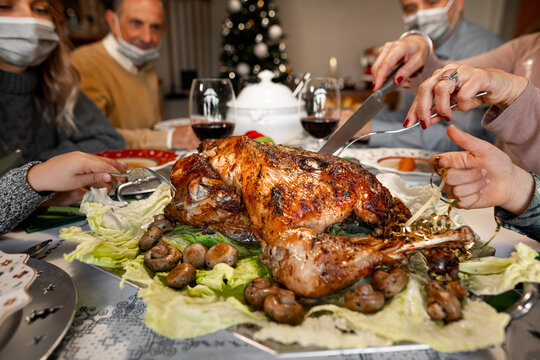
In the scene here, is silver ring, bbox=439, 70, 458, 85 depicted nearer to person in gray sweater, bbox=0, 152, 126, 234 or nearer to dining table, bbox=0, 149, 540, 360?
dining table, bbox=0, 149, 540, 360

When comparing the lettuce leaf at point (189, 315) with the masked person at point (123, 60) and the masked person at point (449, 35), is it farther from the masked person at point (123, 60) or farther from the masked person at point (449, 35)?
the masked person at point (123, 60)

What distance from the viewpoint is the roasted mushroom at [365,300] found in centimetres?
60

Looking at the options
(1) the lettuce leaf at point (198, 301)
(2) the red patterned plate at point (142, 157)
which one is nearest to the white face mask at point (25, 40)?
(2) the red patterned plate at point (142, 157)

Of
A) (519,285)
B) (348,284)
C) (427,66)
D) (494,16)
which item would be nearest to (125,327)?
(348,284)

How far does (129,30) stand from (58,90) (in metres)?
1.50

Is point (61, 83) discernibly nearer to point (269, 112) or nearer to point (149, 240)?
point (269, 112)

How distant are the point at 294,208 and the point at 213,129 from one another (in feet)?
2.71

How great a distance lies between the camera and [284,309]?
0.58 meters

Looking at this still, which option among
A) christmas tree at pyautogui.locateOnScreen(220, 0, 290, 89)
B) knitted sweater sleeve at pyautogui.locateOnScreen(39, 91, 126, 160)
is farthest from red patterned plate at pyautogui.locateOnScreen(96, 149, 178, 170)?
christmas tree at pyautogui.locateOnScreen(220, 0, 290, 89)

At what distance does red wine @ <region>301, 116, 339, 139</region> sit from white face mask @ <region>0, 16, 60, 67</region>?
1.46 metres

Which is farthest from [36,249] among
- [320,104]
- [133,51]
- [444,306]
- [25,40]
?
[133,51]

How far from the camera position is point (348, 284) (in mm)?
675

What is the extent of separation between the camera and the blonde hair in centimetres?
198

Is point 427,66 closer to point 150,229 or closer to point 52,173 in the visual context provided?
point 150,229
